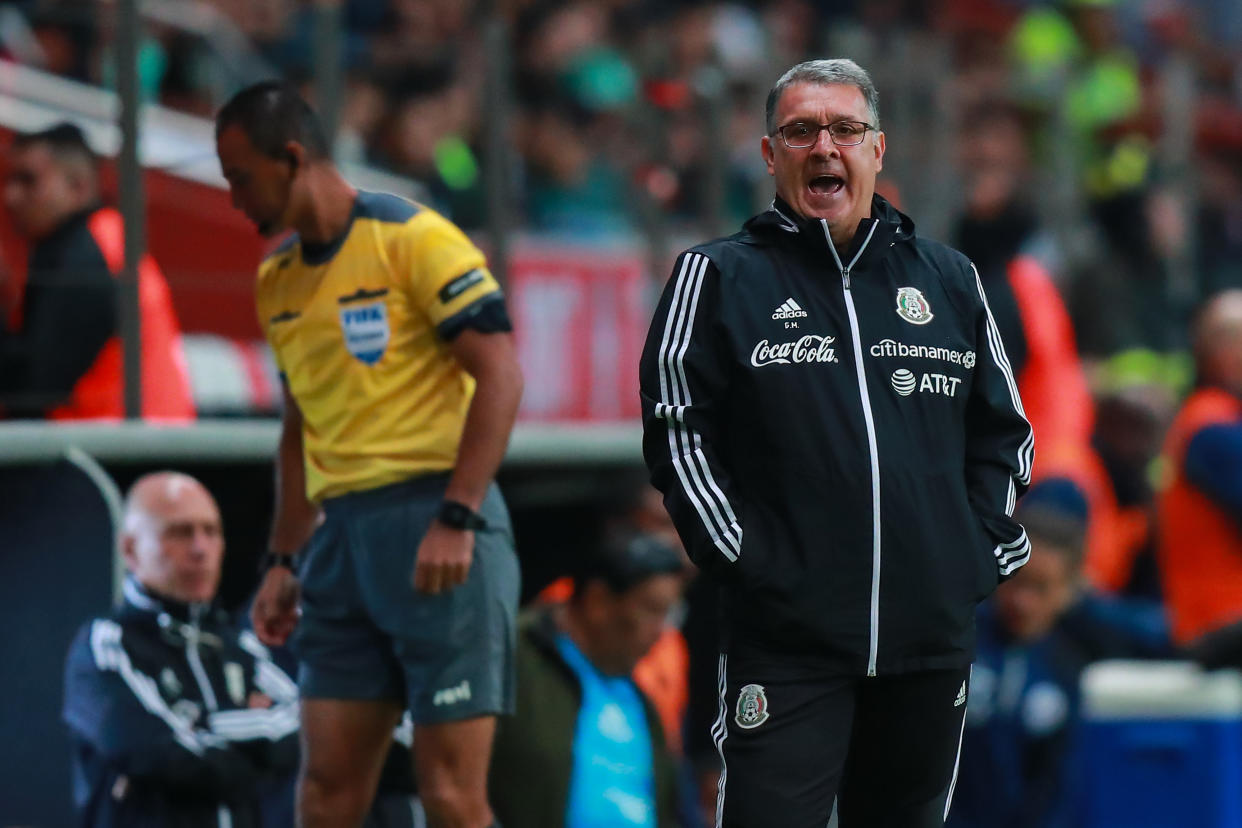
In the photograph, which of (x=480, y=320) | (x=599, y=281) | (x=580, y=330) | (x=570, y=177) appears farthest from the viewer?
(x=570, y=177)

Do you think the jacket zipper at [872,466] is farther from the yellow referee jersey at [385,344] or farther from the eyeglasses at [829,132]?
the yellow referee jersey at [385,344]

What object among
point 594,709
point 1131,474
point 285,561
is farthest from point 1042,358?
point 285,561

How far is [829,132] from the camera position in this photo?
4.20 meters

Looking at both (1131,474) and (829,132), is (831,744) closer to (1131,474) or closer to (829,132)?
(829,132)

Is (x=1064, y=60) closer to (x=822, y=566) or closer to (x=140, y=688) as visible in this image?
(x=140, y=688)

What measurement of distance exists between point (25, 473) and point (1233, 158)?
541 inches

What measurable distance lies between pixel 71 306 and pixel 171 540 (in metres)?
1.02

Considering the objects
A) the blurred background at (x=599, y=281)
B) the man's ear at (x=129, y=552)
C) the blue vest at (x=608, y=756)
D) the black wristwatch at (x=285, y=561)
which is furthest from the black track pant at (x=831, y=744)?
the blurred background at (x=599, y=281)

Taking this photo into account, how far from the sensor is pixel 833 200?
4.23 meters

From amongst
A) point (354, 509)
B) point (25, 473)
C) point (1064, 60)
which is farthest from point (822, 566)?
point (1064, 60)

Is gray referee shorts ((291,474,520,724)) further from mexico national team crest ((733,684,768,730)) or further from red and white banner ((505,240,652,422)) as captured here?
red and white banner ((505,240,652,422))

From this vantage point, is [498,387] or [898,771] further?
[498,387]

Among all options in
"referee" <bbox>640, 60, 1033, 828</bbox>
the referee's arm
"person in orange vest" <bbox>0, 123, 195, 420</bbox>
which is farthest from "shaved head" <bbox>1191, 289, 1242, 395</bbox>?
"referee" <bbox>640, 60, 1033, 828</bbox>

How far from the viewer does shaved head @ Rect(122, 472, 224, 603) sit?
6172 millimetres
